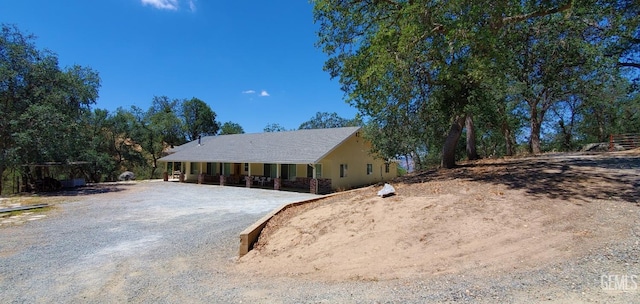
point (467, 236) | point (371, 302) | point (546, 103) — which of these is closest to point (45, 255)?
point (371, 302)

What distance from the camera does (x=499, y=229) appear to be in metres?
5.07

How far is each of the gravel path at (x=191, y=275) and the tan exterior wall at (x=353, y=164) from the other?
11811mm

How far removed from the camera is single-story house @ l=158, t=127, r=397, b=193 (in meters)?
21.3

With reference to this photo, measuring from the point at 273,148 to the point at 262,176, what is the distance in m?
2.28

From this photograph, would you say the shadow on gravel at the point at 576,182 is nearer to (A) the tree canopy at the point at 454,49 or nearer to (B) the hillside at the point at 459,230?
(B) the hillside at the point at 459,230

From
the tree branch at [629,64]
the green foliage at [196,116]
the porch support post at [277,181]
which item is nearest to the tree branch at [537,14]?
the tree branch at [629,64]

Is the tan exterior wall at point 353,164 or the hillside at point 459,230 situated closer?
the hillside at point 459,230

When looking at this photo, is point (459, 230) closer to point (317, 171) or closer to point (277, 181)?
point (317, 171)

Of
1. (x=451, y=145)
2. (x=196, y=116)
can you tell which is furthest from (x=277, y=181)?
(x=196, y=116)

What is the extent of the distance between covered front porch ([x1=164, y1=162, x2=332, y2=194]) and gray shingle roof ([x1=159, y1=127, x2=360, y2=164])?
898 mm

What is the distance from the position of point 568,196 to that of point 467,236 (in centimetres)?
275

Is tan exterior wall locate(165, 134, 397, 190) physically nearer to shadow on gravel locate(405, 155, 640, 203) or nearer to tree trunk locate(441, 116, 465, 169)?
tree trunk locate(441, 116, 465, 169)

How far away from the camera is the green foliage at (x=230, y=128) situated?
183 feet

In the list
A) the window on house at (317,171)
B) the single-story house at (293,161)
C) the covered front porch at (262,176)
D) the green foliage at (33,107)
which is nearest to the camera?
the green foliage at (33,107)
